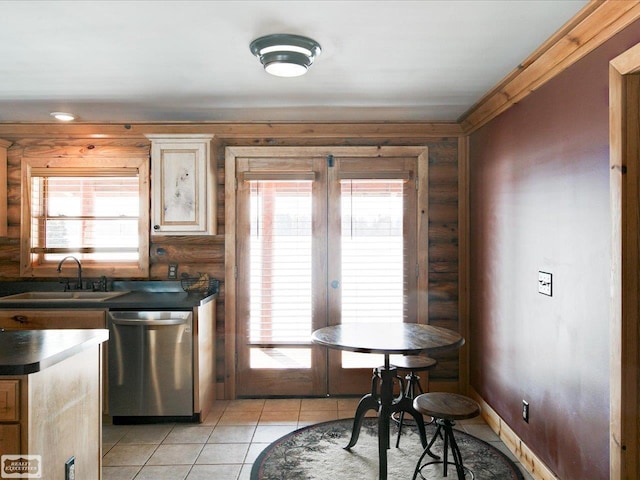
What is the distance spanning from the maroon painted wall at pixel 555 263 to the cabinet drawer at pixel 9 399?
239 centimetres

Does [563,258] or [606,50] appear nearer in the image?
[606,50]

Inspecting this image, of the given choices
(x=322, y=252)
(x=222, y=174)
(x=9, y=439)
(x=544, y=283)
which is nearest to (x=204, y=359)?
(x=322, y=252)

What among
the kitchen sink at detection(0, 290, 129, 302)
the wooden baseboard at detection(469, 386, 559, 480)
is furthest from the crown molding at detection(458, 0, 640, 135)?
the kitchen sink at detection(0, 290, 129, 302)

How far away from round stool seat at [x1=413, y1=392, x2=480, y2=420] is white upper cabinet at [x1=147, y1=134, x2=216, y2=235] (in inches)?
87.4

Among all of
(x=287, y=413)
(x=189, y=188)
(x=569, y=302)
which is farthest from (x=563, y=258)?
(x=189, y=188)

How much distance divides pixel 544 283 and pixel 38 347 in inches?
101

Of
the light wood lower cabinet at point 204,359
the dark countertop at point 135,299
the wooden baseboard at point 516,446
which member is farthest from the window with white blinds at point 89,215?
the wooden baseboard at point 516,446

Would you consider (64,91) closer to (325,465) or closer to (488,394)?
(325,465)

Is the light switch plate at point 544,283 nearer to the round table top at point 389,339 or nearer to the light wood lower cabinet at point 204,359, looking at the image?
the round table top at point 389,339

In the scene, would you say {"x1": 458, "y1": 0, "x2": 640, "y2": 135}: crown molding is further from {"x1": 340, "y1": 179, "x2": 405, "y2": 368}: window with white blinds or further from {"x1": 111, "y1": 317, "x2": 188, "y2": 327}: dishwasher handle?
{"x1": 111, "y1": 317, "x2": 188, "y2": 327}: dishwasher handle

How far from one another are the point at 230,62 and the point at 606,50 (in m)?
1.91

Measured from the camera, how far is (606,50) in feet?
6.61

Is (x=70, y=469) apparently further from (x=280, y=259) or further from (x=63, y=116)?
(x=63, y=116)

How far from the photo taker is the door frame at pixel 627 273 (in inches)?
73.4
